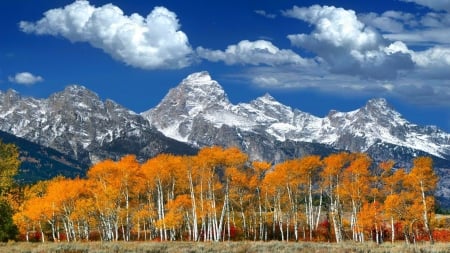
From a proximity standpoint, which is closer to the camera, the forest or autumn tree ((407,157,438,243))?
autumn tree ((407,157,438,243))

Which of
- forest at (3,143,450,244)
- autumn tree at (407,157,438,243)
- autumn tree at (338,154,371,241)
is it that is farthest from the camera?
autumn tree at (338,154,371,241)

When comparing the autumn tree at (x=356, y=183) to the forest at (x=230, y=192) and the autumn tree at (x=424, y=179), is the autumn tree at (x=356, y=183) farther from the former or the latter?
the autumn tree at (x=424, y=179)

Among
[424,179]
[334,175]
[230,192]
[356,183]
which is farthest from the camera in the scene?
[230,192]

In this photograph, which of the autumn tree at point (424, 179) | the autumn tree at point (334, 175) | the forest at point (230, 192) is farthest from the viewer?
the autumn tree at point (334, 175)

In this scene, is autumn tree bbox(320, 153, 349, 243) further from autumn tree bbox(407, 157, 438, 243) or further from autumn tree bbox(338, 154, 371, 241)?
autumn tree bbox(407, 157, 438, 243)

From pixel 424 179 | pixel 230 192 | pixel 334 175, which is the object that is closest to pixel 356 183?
pixel 334 175

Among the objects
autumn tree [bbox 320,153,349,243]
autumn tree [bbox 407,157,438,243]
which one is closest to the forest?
autumn tree [bbox 320,153,349,243]

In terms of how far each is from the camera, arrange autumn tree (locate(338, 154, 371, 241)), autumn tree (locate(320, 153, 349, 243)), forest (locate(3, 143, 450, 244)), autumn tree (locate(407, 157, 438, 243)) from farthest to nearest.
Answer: autumn tree (locate(320, 153, 349, 243)), autumn tree (locate(338, 154, 371, 241)), forest (locate(3, 143, 450, 244)), autumn tree (locate(407, 157, 438, 243))

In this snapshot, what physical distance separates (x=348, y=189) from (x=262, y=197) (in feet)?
79.9

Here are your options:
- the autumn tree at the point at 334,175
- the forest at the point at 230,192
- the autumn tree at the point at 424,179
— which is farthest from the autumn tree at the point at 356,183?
the autumn tree at the point at 424,179

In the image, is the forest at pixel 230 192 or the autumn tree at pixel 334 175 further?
the autumn tree at pixel 334 175

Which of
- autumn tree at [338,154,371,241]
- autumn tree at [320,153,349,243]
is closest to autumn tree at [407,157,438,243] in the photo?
autumn tree at [338,154,371,241]

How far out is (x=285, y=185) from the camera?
88.8 meters

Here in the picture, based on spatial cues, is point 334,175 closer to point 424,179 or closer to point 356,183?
point 356,183
